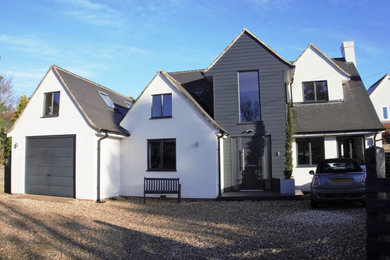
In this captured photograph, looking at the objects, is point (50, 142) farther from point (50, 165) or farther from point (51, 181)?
point (51, 181)

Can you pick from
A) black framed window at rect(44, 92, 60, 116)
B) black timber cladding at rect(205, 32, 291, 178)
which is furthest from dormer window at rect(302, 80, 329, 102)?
black framed window at rect(44, 92, 60, 116)

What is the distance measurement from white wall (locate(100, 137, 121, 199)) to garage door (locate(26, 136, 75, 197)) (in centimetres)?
140

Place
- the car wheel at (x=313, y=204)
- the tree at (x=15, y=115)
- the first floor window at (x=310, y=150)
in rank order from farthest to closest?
1. the tree at (x=15, y=115)
2. the first floor window at (x=310, y=150)
3. the car wheel at (x=313, y=204)

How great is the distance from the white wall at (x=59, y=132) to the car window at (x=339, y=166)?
948 centimetres

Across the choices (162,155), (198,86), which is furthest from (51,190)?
(198,86)

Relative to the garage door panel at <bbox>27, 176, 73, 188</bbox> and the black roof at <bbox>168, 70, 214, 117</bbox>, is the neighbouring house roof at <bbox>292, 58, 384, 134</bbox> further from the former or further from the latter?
the garage door panel at <bbox>27, 176, 73, 188</bbox>

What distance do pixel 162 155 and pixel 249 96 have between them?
5202 mm

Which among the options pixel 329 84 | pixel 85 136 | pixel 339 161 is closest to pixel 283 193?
pixel 339 161

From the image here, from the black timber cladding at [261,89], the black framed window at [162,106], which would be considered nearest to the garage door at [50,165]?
the black framed window at [162,106]

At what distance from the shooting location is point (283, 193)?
11.8 m

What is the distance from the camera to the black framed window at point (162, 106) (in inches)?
531

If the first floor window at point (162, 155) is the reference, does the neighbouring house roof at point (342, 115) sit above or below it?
above

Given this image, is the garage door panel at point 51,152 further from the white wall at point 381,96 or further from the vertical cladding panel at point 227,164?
the white wall at point 381,96

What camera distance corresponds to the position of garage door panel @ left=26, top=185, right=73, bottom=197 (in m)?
12.7
